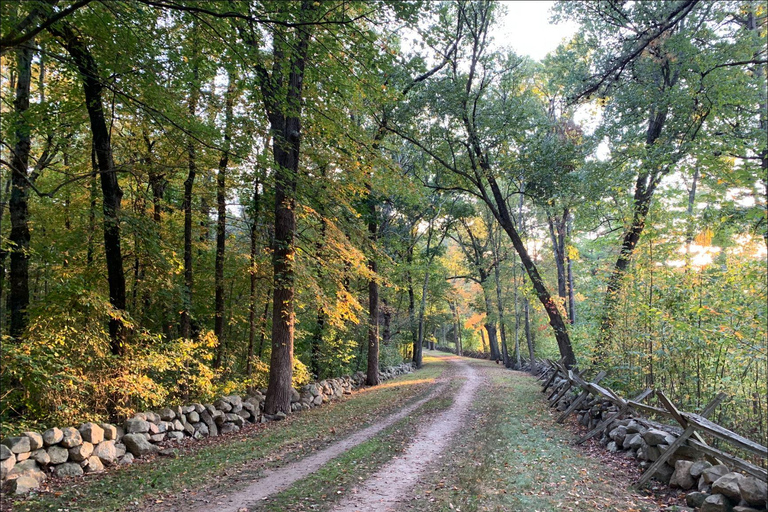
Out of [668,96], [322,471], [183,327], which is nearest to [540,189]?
[668,96]

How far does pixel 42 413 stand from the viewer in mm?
6082

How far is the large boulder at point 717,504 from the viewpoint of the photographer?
161 inches

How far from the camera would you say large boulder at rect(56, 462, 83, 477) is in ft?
18.0

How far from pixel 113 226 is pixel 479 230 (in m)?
25.6

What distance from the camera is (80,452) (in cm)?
576

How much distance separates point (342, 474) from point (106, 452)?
3.84m

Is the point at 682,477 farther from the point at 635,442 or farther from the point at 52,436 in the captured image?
the point at 52,436

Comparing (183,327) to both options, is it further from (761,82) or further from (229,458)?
(761,82)

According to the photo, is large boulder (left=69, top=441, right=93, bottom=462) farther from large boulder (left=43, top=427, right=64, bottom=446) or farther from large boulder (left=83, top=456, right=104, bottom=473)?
large boulder (left=43, top=427, right=64, bottom=446)

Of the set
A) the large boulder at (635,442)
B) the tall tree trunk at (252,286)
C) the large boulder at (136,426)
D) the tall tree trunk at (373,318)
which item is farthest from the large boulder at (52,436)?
the tall tree trunk at (373,318)

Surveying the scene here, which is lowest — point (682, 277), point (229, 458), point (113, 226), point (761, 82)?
point (229, 458)

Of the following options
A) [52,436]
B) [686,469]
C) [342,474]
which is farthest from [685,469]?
[52,436]

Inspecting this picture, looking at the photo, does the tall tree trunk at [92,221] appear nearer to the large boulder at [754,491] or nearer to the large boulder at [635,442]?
the large boulder at [635,442]

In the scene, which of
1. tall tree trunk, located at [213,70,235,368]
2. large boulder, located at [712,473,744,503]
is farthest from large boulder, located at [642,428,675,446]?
tall tree trunk, located at [213,70,235,368]
